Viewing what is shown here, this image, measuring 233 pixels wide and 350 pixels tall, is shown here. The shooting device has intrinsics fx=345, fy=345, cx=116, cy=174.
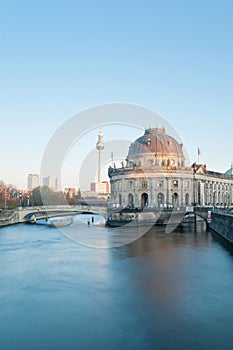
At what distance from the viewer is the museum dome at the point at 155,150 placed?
310 ft

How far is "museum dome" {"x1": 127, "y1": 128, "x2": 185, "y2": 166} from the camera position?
9456 centimetres

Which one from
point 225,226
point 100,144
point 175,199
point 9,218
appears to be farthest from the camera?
point 100,144

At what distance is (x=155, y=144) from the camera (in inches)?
3794

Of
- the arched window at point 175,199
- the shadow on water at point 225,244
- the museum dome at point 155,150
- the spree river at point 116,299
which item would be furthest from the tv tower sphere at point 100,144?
the spree river at point 116,299

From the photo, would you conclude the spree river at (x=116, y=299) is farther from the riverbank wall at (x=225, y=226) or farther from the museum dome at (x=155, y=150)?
the museum dome at (x=155, y=150)

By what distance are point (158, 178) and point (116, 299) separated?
6715cm

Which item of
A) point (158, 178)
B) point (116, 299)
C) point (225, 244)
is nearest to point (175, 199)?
point (158, 178)

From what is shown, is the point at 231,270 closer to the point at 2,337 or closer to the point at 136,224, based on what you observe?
the point at 2,337

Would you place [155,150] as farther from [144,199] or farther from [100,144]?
[100,144]

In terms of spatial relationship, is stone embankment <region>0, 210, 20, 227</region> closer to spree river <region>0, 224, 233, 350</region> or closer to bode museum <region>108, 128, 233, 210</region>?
bode museum <region>108, 128, 233, 210</region>

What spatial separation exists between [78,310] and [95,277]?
7.16m

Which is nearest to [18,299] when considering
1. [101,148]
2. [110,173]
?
[110,173]

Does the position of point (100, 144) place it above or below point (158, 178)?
above

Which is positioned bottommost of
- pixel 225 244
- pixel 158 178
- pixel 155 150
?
pixel 225 244
